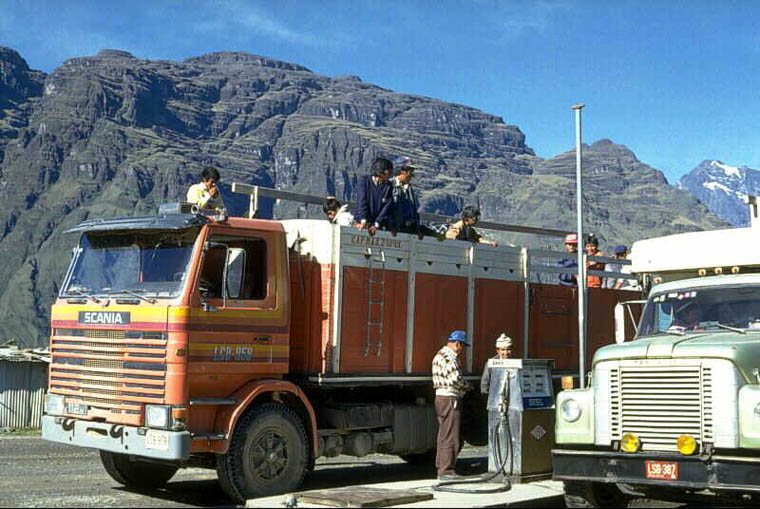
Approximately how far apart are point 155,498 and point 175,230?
3.13 meters

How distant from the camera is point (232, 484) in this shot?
10305 millimetres

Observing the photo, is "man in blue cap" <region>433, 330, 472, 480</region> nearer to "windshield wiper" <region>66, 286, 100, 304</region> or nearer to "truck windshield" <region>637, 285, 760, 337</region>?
"truck windshield" <region>637, 285, 760, 337</region>

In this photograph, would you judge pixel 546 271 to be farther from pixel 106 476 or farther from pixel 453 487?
pixel 106 476

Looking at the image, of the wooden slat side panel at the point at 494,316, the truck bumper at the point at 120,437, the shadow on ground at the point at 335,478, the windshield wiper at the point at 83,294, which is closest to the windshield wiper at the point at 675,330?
the wooden slat side panel at the point at 494,316

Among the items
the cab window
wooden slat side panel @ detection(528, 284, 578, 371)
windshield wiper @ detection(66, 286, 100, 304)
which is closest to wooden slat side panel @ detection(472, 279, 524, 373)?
wooden slat side panel @ detection(528, 284, 578, 371)

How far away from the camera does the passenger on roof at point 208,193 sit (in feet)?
38.7

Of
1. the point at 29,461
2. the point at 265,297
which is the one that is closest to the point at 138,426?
the point at 265,297

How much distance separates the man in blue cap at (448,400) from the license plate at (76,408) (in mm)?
4314

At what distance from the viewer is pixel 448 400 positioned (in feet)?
39.4

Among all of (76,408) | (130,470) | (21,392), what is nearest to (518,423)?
(130,470)

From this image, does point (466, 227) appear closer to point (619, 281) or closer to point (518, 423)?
point (518, 423)

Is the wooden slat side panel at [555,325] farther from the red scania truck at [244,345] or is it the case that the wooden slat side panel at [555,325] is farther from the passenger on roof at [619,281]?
the red scania truck at [244,345]

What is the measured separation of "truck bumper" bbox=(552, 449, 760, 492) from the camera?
8.55m

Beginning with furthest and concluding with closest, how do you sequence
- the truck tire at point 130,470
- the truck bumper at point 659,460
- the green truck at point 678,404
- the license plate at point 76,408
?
the truck tire at point 130,470 < the license plate at point 76,408 < the green truck at point 678,404 < the truck bumper at point 659,460
